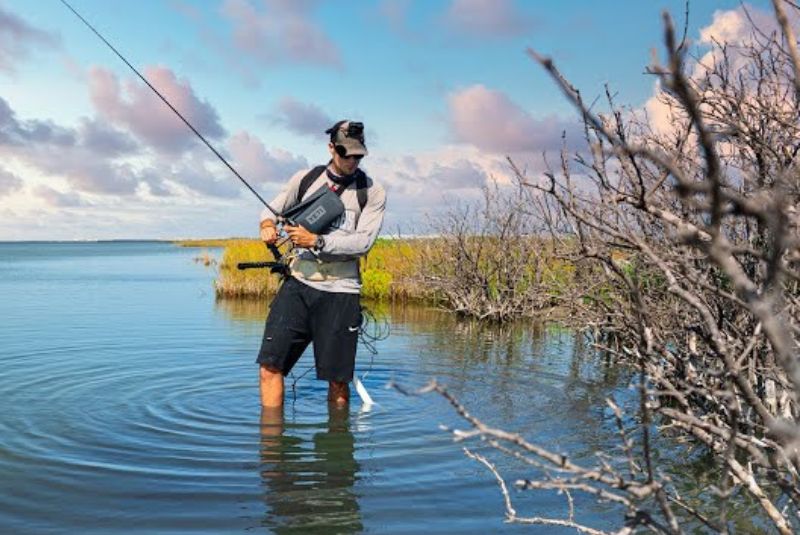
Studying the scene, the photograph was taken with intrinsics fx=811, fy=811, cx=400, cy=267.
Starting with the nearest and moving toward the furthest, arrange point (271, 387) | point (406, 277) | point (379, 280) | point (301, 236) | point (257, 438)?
1. point (301, 236)
2. point (257, 438)
3. point (271, 387)
4. point (406, 277)
5. point (379, 280)

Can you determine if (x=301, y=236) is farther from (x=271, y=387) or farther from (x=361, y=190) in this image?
(x=271, y=387)

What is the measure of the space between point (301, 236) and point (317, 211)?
1.11ft

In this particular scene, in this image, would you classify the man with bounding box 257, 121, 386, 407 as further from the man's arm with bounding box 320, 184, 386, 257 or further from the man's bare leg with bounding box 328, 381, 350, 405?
the man's bare leg with bounding box 328, 381, 350, 405

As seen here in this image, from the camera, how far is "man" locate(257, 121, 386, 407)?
6.91 metres

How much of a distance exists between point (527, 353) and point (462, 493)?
7001 mm

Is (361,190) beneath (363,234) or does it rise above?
above

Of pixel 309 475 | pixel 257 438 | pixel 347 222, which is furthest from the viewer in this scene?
pixel 347 222

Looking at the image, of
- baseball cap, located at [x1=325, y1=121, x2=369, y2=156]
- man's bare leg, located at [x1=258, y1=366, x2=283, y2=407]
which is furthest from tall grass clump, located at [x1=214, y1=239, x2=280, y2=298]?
baseball cap, located at [x1=325, y1=121, x2=369, y2=156]

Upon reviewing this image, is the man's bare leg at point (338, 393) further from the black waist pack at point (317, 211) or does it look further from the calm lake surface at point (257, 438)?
the black waist pack at point (317, 211)

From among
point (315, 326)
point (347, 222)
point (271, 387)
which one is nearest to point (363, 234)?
point (347, 222)

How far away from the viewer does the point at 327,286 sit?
6.98 m

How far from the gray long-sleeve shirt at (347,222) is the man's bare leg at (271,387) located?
882 mm

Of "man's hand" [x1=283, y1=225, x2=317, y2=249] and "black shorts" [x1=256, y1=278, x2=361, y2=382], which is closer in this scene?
"man's hand" [x1=283, y1=225, x2=317, y2=249]

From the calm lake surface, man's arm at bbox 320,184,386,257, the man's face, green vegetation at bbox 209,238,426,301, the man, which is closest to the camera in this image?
the calm lake surface
